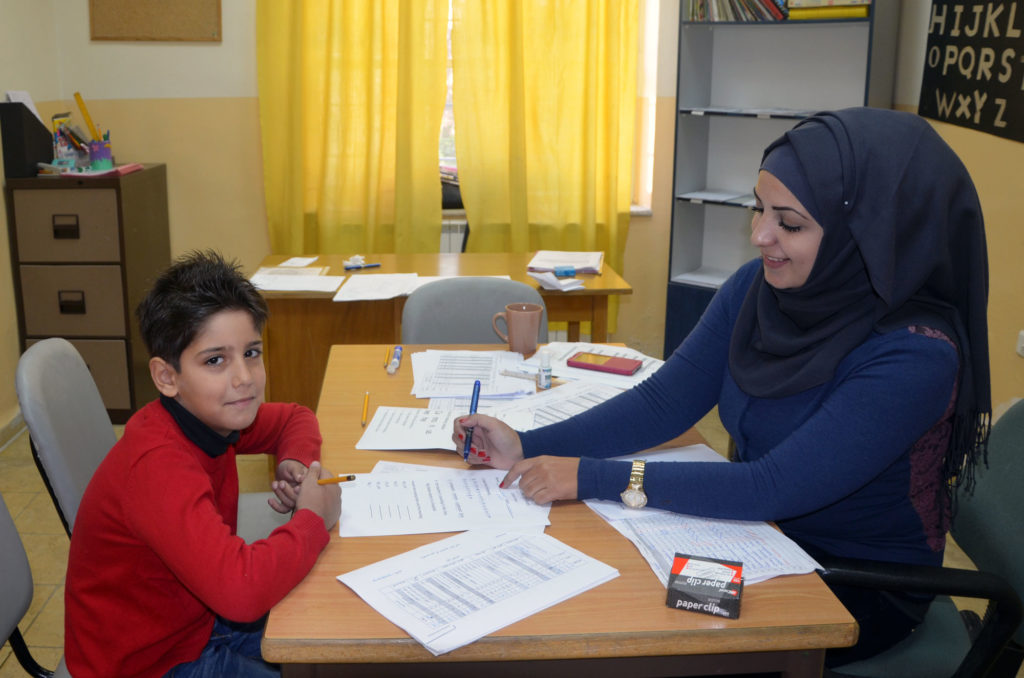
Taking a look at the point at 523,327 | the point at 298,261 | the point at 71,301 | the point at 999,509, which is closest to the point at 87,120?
the point at 71,301

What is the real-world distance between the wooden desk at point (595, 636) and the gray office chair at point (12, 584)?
19.6 inches

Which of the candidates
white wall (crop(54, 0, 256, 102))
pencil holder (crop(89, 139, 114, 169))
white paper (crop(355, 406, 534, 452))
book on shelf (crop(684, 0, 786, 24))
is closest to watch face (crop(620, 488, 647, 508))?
white paper (crop(355, 406, 534, 452))

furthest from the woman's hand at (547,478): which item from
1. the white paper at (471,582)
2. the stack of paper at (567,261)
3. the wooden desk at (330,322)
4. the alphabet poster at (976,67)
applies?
the alphabet poster at (976,67)

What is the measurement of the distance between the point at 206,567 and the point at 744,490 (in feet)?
2.53

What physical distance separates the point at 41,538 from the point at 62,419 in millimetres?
1523

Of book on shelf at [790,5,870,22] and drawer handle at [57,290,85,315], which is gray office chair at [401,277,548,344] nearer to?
drawer handle at [57,290,85,315]

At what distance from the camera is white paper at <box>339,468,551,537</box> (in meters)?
1.36

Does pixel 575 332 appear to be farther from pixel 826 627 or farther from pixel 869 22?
pixel 826 627

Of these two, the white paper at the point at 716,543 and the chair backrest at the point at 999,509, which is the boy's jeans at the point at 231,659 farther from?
the chair backrest at the point at 999,509

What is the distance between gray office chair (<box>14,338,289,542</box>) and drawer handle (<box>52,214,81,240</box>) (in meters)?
2.08

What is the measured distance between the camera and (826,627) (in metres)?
1.14

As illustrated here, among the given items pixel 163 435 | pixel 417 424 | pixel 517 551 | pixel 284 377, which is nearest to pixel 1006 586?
pixel 517 551

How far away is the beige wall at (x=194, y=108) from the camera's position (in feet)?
12.6

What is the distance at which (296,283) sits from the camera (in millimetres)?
3115
